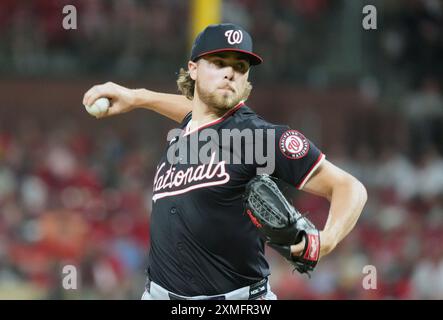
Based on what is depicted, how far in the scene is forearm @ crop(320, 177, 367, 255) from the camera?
3.26 m

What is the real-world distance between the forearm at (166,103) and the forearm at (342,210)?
115 cm

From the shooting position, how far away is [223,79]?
12.0ft

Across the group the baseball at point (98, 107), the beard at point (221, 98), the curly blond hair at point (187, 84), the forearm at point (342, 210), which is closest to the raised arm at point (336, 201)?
the forearm at point (342, 210)

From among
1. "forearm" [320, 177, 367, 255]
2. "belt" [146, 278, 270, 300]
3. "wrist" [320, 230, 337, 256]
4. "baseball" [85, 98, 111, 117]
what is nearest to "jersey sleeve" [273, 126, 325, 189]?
"forearm" [320, 177, 367, 255]

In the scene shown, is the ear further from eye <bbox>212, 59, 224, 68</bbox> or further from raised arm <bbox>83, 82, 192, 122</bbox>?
raised arm <bbox>83, 82, 192, 122</bbox>

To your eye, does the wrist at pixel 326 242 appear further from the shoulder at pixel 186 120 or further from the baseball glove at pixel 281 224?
the shoulder at pixel 186 120

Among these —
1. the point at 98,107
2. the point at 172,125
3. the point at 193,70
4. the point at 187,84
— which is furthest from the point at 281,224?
the point at 172,125

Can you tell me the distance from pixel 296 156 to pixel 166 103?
43.5 inches

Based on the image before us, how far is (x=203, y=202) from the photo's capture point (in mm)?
3604

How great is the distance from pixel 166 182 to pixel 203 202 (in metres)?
0.26

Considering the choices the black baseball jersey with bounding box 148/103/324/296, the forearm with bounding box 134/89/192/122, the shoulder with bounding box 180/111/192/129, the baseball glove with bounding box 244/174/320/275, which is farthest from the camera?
the forearm with bounding box 134/89/192/122

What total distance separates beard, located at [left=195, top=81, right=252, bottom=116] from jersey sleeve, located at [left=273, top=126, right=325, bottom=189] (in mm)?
306

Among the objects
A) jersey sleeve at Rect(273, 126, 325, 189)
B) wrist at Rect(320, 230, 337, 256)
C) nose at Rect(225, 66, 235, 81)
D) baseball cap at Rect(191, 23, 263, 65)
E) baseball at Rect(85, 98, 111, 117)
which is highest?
baseball cap at Rect(191, 23, 263, 65)

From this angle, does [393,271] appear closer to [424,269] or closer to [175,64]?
[424,269]
